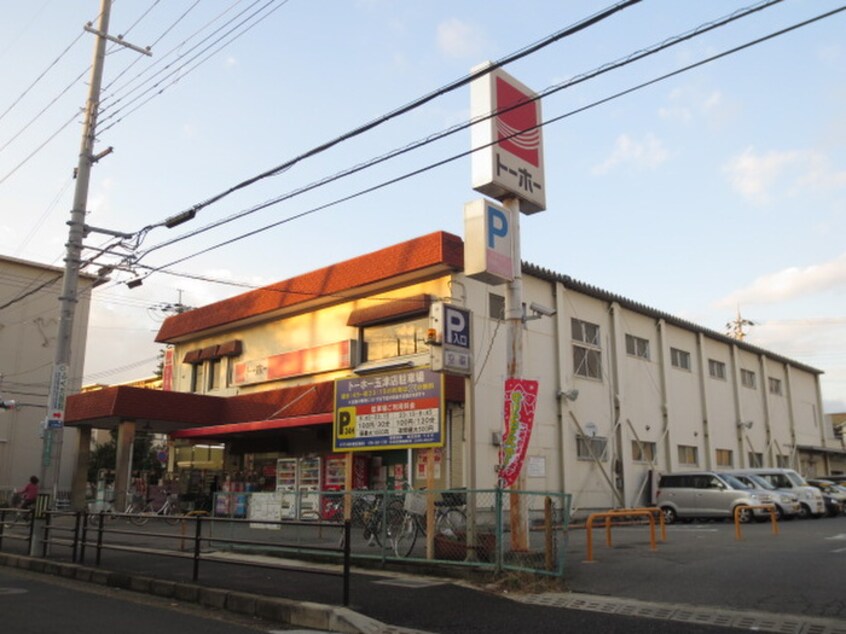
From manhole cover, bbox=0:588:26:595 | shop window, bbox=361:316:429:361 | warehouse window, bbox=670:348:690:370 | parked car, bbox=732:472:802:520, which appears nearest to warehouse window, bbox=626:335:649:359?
warehouse window, bbox=670:348:690:370

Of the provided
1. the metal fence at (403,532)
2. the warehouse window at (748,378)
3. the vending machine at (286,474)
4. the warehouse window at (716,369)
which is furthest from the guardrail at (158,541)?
the warehouse window at (748,378)

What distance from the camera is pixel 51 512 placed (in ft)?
45.3

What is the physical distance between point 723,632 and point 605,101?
6.64 meters

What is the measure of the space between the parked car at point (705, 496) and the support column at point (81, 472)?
20.0 metres

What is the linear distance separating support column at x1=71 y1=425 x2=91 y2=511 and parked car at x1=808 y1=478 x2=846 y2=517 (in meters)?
26.5

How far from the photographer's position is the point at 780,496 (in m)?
23.2

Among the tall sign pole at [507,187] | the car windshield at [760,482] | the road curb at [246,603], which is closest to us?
the road curb at [246,603]

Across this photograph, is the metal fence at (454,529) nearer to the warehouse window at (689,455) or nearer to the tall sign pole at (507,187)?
the tall sign pole at (507,187)

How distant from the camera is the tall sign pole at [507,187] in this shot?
12336 mm

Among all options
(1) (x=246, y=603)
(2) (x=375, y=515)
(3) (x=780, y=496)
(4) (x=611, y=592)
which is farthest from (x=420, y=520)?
(3) (x=780, y=496)

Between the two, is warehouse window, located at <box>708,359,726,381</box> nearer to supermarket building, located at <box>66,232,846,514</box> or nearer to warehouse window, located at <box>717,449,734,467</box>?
supermarket building, located at <box>66,232,846,514</box>

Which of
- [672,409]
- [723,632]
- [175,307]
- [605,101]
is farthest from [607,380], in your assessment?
[175,307]

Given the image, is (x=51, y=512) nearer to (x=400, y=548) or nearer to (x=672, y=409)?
(x=400, y=548)

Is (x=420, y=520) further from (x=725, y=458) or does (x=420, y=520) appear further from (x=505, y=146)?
(x=725, y=458)
